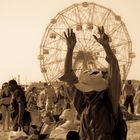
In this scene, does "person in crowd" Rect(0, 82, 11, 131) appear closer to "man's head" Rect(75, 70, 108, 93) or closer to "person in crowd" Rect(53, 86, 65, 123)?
"person in crowd" Rect(53, 86, 65, 123)

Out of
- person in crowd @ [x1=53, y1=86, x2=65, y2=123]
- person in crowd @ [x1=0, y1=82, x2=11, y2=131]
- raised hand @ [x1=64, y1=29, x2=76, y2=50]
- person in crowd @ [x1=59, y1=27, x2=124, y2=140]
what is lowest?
person in crowd @ [x1=53, y1=86, x2=65, y2=123]

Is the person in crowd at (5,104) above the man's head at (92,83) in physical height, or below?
below

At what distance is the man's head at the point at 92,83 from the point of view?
4055 mm

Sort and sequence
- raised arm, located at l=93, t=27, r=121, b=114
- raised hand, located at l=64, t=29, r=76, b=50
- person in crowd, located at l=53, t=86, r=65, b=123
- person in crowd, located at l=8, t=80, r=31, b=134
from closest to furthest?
raised arm, located at l=93, t=27, r=121, b=114 → raised hand, located at l=64, t=29, r=76, b=50 → person in crowd, located at l=8, t=80, r=31, b=134 → person in crowd, located at l=53, t=86, r=65, b=123

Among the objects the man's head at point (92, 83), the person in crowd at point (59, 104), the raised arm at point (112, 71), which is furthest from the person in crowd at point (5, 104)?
the raised arm at point (112, 71)

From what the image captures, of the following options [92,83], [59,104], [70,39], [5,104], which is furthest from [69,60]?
[59,104]

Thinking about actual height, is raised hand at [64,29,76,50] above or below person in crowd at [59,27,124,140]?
above

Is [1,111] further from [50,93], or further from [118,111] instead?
[118,111]

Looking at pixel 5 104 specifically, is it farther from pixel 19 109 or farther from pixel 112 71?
pixel 112 71

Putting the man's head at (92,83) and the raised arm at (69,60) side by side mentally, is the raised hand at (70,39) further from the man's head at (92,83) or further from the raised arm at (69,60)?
the man's head at (92,83)

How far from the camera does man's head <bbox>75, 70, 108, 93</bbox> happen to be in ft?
13.3

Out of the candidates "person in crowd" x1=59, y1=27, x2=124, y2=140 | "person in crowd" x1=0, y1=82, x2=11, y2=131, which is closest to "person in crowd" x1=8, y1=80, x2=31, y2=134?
"person in crowd" x1=0, y1=82, x2=11, y2=131

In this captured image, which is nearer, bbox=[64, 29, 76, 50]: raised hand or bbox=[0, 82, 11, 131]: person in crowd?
bbox=[64, 29, 76, 50]: raised hand

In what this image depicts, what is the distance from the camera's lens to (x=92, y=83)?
4.08 metres
